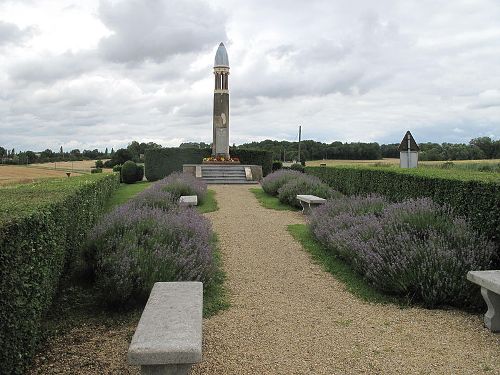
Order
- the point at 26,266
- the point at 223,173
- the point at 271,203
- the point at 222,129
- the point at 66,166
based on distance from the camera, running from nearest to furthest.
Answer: the point at 26,266
the point at 271,203
the point at 223,173
the point at 222,129
the point at 66,166

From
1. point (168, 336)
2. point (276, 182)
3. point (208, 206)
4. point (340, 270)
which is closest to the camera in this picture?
point (168, 336)

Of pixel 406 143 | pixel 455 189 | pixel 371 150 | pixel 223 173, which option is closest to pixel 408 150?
pixel 406 143

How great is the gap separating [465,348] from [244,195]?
1310 cm

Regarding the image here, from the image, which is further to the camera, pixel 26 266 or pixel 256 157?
pixel 256 157

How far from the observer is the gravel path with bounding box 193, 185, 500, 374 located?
3641 mm

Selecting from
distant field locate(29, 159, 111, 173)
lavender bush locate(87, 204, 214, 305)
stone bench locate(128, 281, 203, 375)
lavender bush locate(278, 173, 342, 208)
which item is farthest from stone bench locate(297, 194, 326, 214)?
distant field locate(29, 159, 111, 173)

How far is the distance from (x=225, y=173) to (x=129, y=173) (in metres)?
5.70

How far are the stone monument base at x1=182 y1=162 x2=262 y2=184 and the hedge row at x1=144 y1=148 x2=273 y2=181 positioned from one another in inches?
122

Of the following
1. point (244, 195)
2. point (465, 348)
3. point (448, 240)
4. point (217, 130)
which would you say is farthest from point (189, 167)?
point (465, 348)

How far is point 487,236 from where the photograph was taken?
5.67 m

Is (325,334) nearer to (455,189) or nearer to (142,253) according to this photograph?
(142,253)

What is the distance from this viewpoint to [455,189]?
260 inches

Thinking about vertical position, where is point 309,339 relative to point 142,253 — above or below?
below

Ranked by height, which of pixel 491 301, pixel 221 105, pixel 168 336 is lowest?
pixel 491 301
